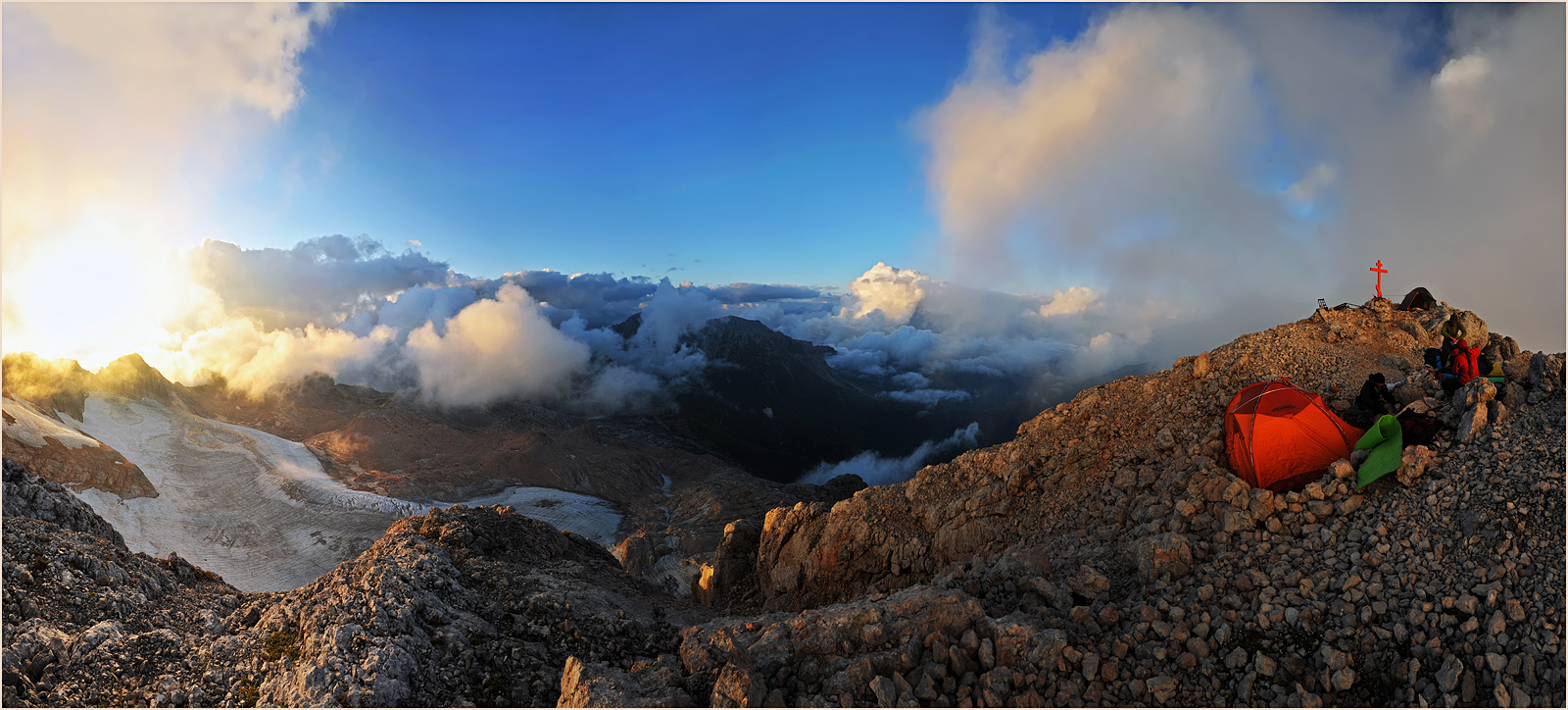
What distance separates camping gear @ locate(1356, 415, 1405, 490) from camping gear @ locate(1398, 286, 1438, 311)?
41.2ft

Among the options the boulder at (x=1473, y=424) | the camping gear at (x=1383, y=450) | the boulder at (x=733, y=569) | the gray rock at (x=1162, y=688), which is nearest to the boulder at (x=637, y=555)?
the boulder at (x=733, y=569)

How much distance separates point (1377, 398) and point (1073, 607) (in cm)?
915

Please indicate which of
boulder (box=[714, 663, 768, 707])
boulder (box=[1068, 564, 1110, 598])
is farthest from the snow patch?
boulder (box=[1068, 564, 1110, 598])

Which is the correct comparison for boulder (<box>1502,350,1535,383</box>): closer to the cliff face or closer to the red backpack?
the red backpack

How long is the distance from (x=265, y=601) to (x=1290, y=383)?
24.5m

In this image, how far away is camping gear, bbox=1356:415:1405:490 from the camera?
10.5 m

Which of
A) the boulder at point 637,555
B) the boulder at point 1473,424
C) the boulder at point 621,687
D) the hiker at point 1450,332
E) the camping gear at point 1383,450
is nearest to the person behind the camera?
the boulder at point 621,687

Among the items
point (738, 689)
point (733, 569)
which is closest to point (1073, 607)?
point (738, 689)

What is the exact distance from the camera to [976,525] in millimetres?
17906

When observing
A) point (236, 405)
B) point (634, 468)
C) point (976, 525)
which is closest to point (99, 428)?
point (236, 405)

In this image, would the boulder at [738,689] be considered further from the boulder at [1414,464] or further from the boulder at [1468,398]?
the boulder at [1468,398]

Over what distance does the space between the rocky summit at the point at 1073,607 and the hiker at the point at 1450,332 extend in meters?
0.43

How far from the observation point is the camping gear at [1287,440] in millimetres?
12586

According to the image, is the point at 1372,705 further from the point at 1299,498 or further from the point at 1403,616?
the point at 1299,498
